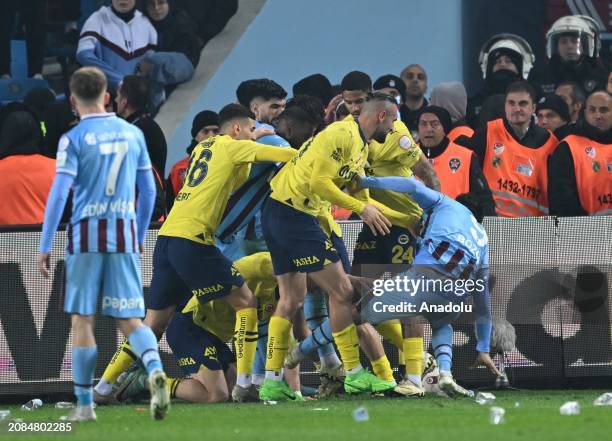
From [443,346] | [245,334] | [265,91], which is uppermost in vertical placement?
[265,91]

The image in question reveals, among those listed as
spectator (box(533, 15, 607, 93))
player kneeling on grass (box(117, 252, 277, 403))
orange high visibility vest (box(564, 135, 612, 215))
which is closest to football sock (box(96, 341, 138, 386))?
player kneeling on grass (box(117, 252, 277, 403))

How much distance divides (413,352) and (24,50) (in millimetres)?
7137

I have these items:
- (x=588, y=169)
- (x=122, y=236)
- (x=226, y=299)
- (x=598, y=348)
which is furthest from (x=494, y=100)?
(x=122, y=236)

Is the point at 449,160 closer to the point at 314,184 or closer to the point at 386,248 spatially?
the point at 386,248

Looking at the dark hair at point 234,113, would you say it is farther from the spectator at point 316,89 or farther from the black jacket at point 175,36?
the black jacket at point 175,36

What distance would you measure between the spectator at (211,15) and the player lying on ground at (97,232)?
27.5 feet

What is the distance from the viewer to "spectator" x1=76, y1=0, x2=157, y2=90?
17391mm

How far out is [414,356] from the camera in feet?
42.1

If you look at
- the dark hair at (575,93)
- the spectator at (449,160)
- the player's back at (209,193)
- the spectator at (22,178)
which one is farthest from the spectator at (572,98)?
the spectator at (22,178)

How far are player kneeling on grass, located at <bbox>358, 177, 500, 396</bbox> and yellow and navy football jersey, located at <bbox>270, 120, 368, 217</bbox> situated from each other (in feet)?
0.65

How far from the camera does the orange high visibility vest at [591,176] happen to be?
583 inches

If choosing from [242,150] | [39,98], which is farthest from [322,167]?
[39,98]

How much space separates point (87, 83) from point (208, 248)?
2.41m

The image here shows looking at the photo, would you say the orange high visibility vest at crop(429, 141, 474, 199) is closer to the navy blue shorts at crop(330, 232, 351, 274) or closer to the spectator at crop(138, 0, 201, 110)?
the navy blue shorts at crop(330, 232, 351, 274)
